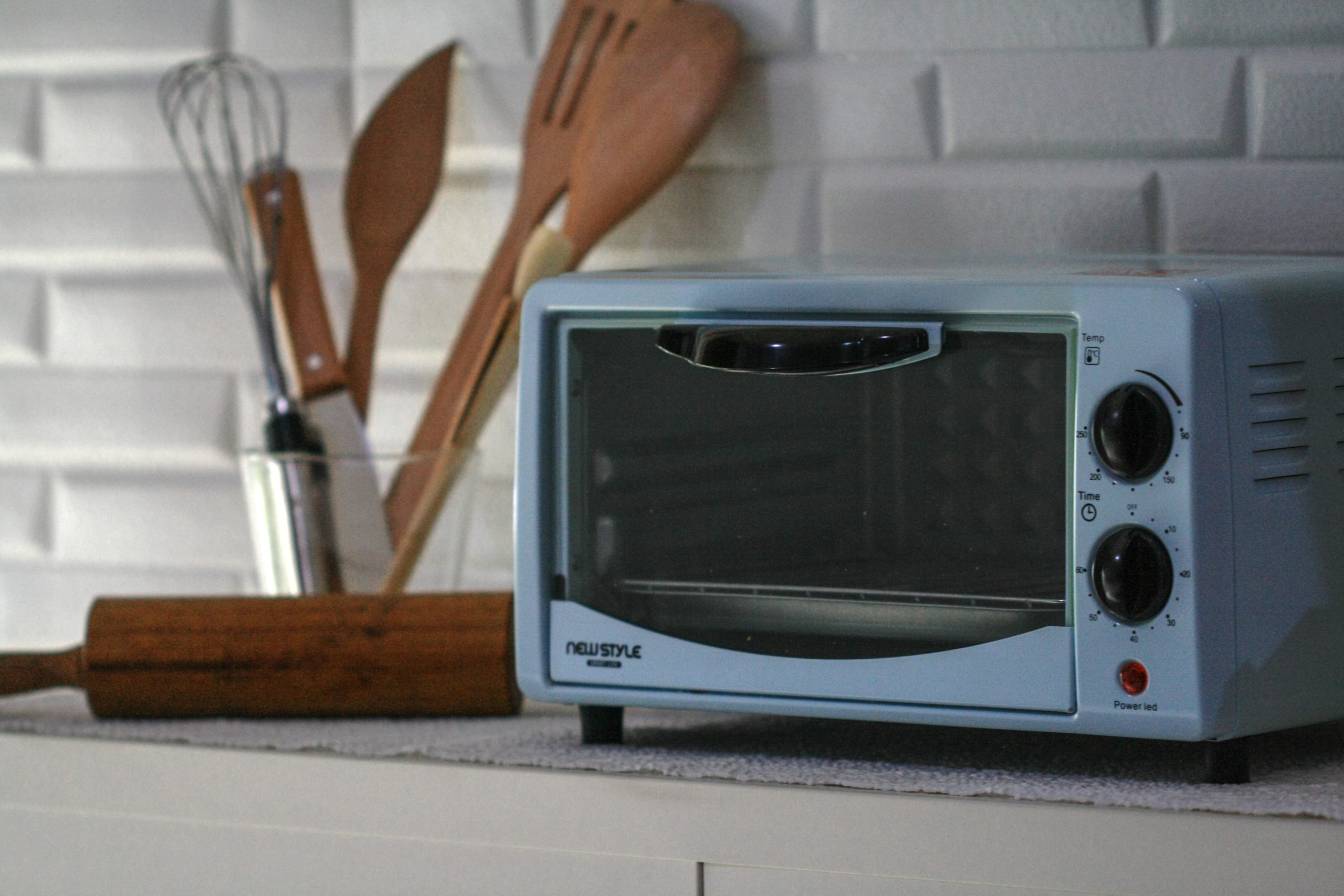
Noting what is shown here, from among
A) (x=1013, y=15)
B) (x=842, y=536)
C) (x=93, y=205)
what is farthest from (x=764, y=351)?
(x=93, y=205)

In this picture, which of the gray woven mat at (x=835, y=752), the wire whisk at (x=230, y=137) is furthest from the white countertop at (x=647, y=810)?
the wire whisk at (x=230, y=137)

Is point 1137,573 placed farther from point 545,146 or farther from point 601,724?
point 545,146

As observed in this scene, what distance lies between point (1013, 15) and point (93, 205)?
794mm

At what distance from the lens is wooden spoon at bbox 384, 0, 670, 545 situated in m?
1.05

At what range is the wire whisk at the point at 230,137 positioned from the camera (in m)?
1.13

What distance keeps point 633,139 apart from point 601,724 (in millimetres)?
447

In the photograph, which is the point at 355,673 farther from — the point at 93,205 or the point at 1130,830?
the point at 93,205

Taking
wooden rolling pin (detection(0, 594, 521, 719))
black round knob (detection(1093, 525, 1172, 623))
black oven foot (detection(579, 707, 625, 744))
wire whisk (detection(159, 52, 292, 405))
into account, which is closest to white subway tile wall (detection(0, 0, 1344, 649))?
wire whisk (detection(159, 52, 292, 405))

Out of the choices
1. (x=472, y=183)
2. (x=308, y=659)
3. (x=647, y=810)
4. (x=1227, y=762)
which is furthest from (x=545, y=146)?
(x=1227, y=762)

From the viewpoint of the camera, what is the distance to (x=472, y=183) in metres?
1.11

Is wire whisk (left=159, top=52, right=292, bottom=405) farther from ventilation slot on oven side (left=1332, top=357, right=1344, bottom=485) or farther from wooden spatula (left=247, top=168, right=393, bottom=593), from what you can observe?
ventilation slot on oven side (left=1332, top=357, right=1344, bottom=485)

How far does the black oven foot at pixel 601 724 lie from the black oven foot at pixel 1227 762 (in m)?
0.31

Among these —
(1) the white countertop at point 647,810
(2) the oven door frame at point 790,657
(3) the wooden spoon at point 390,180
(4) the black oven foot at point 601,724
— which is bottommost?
(1) the white countertop at point 647,810

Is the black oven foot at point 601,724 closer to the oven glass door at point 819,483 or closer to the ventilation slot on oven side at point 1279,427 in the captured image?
the oven glass door at point 819,483
